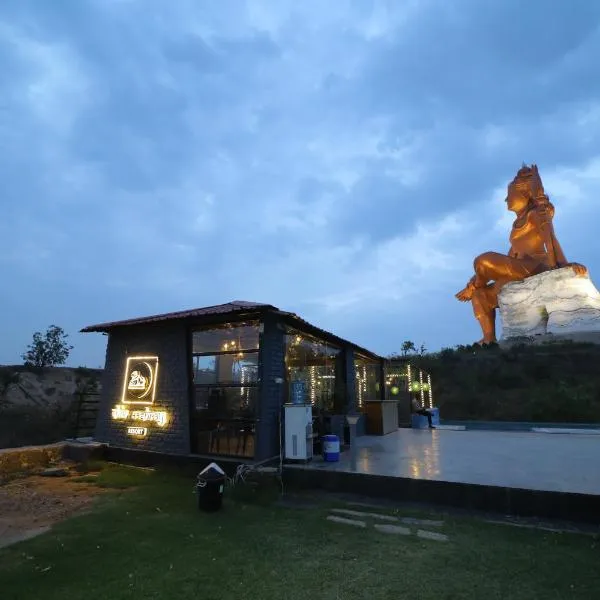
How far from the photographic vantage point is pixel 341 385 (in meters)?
12.1


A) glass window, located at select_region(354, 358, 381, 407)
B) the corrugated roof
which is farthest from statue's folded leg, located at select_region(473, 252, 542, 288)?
the corrugated roof

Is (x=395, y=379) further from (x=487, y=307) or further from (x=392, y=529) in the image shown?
(x=487, y=307)

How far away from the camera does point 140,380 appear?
934 centimetres

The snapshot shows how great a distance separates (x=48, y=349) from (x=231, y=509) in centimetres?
3051

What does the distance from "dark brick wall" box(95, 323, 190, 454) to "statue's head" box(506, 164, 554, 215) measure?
89.2 feet

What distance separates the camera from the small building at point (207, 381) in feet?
26.1

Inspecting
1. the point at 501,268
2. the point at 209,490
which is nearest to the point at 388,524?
the point at 209,490

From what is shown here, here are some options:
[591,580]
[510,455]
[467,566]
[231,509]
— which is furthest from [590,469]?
[231,509]

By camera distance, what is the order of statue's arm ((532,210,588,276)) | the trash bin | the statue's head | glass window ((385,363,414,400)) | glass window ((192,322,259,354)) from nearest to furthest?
1. the trash bin
2. glass window ((192,322,259,354))
3. glass window ((385,363,414,400))
4. statue's arm ((532,210,588,276))
5. the statue's head

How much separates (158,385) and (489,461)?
7.35 meters

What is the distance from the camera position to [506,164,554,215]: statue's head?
1056 inches

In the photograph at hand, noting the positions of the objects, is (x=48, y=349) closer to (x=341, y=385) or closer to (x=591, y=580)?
(x=341, y=385)

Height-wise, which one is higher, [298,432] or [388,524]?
[298,432]

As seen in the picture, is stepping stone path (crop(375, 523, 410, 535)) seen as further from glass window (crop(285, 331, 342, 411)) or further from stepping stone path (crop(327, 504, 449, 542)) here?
glass window (crop(285, 331, 342, 411))
